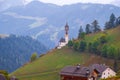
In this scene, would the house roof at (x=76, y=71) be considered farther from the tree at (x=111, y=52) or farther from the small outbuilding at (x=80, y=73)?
the tree at (x=111, y=52)

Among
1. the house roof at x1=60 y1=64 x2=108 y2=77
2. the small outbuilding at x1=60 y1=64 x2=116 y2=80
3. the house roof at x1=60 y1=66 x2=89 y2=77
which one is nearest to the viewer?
the house roof at x1=60 y1=64 x2=108 y2=77

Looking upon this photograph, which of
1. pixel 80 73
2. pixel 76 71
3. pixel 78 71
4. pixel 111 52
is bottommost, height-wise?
pixel 111 52

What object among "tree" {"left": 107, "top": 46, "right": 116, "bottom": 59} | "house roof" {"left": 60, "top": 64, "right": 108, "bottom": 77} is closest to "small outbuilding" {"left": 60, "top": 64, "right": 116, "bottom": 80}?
"house roof" {"left": 60, "top": 64, "right": 108, "bottom": 77}

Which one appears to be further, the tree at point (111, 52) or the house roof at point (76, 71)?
the tree at point (111, 52)

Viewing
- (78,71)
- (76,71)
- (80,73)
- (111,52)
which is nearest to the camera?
(80,73)

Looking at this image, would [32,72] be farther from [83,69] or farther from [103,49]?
[83,69]

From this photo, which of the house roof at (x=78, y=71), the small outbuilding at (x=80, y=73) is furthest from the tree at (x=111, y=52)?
the house roof at (x=78, y=71)

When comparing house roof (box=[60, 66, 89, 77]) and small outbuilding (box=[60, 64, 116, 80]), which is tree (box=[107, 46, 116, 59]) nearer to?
small outbuilding (box=[60, 64, 116, 80])

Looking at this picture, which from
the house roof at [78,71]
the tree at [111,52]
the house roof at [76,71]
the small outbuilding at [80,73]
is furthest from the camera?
the tree at [111,52]

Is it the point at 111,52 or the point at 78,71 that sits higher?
the point at 78,71

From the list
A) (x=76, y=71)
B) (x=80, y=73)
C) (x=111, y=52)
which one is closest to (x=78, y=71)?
(x=76, y=71)

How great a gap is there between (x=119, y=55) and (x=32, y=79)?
43.3 m

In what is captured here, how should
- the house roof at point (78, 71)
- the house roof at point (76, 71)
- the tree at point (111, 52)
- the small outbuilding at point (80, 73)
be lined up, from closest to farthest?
the house roof at point (78, 71) → the small outbuilding at point (80, 73) → the house roof at point (76, 71) → the tree at point (111, 52)

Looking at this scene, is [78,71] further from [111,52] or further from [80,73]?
[111,52]
